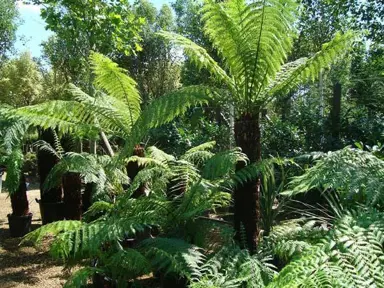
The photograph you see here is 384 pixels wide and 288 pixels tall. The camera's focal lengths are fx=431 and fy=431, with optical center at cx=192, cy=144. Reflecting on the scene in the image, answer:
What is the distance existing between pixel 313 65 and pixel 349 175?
880 millimetres

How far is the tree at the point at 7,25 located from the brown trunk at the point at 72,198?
581 inches

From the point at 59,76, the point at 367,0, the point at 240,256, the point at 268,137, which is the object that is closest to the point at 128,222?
the point at 240,256

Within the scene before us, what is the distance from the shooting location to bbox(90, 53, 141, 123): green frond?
3414 mm

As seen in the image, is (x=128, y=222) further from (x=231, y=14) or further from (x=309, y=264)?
(x=231, y=14)

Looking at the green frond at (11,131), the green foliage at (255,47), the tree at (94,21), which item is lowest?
the green frond at (11,131)

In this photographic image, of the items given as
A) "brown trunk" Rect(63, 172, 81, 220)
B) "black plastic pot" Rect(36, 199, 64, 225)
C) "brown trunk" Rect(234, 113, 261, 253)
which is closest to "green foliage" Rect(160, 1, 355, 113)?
"brown trunk" Rect(234, 113, 261, 253)

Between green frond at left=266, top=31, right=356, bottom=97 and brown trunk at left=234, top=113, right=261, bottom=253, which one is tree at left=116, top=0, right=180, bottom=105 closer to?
green frond at left=266, top=31, right=356, bottom=97

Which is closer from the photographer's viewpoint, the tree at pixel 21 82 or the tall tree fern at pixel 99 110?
the tall tree fern at pixel 99 110

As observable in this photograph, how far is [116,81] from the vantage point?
11.7 ft

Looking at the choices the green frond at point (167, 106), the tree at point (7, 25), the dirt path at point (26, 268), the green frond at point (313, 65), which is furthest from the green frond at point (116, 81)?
the tree at point (7, 25)

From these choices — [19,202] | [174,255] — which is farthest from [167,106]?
[19,202]

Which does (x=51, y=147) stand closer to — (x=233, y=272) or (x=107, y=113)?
(x=107, y=113)

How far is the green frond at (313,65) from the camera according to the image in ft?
8.79

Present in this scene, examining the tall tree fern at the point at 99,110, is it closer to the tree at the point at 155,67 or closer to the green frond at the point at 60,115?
the green frond at the point at 60,115
